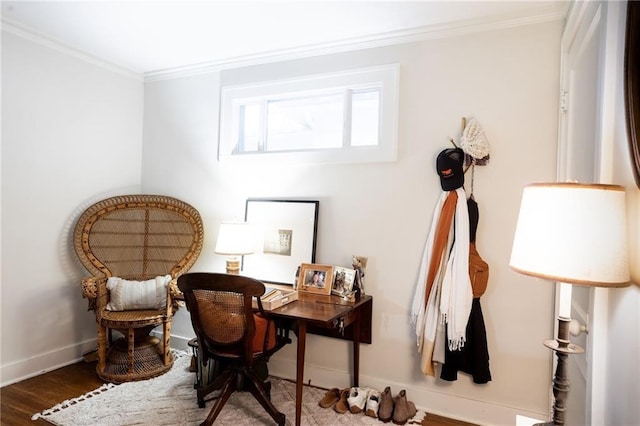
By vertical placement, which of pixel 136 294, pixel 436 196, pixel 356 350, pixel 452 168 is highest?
pixel 452 168

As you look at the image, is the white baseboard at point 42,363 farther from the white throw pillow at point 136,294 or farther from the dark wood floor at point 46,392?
the white throw pillow at point 136,294

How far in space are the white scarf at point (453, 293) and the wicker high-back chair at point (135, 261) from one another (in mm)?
1785

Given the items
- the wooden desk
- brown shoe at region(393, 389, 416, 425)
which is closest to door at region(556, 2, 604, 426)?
brown shoe at region(393, 389, 416, 425)

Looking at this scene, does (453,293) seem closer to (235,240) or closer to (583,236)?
(583,236)

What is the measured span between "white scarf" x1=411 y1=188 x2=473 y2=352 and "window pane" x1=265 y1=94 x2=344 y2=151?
1005 millimetres

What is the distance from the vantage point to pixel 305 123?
123 inches

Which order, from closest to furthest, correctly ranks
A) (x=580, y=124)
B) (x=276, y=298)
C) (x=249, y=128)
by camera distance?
(x=580, y=124) < (x=276, y=298) < (x=249, y=128)

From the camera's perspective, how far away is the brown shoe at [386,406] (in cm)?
238

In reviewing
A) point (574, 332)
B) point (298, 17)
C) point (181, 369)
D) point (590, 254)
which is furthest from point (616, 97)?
point (181, 369)

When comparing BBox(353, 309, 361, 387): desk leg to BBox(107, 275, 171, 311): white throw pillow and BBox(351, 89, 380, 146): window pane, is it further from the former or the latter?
BBox(107, 275, 171, 311): white throw pillow

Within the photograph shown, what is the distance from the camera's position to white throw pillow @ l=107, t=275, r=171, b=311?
114 inches

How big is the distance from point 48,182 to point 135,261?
882mm

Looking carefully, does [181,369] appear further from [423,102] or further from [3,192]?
[423,102]

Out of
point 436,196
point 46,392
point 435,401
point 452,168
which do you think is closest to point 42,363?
point 46,392
